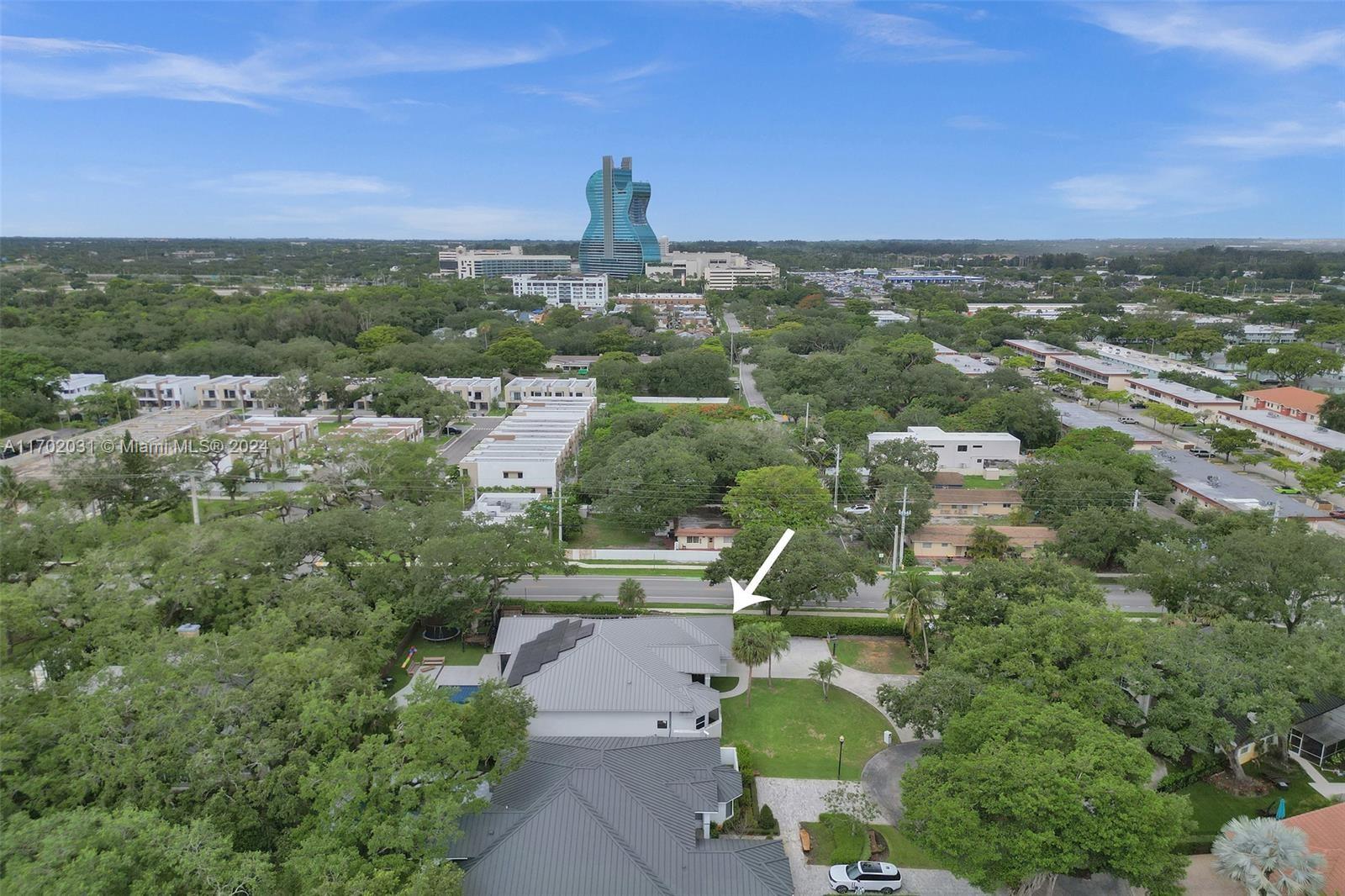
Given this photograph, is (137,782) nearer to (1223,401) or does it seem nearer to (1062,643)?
(1062,643)

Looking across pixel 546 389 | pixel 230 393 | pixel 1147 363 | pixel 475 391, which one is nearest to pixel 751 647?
pixel 546 389

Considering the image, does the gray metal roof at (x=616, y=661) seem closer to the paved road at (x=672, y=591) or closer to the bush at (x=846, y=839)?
the bush at (x=846, y=839)

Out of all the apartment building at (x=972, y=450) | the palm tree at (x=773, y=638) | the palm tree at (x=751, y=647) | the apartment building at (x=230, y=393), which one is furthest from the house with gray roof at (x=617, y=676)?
the apartment building at (x=230, y=393)

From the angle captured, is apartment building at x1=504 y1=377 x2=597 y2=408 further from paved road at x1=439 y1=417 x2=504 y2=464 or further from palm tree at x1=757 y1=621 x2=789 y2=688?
palm tree at x1=757 y1=621 x2=789 y2=688

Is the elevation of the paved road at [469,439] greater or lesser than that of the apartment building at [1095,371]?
lesser

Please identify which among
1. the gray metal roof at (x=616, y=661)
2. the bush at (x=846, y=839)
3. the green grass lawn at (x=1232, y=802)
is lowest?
the bush at (x=846, y=839)

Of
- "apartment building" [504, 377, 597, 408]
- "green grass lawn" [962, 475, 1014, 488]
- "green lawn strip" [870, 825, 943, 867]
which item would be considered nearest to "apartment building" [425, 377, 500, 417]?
"apartment building" [504, 377, 597, 408]

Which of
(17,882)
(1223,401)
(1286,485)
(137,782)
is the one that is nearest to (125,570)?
(137,782)
